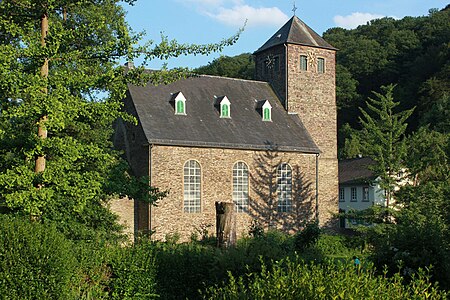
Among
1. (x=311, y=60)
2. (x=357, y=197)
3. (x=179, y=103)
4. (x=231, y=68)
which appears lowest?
(x=357, y=197)

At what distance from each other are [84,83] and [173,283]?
15.3ft

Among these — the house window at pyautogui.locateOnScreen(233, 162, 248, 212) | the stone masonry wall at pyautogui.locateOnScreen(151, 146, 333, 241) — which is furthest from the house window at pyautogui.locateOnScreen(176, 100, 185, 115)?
the house window at pyautogui.locateOnScreen(233, 162, 248, 212)

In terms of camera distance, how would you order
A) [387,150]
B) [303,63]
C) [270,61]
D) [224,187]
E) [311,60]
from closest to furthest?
[387,150]
[224,187]
[303,63]
[311,60]
[270,61]

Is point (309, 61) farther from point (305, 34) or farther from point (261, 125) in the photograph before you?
point (261, 125)

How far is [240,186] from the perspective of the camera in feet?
102

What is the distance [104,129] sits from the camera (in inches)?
896

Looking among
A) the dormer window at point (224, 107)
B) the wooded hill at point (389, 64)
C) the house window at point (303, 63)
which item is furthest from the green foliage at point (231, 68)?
the dormer window at point (224, 107)

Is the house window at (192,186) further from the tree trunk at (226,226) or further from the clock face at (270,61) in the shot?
the tree trunk at (226,226)

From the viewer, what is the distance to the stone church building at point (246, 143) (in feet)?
94.3

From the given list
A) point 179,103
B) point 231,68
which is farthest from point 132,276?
point 231,68

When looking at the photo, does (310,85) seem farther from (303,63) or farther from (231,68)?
(231,68)

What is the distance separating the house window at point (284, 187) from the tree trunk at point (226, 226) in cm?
1828

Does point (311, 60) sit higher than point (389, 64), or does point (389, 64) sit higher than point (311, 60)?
point (389, 64)

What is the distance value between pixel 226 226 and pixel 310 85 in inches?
914
